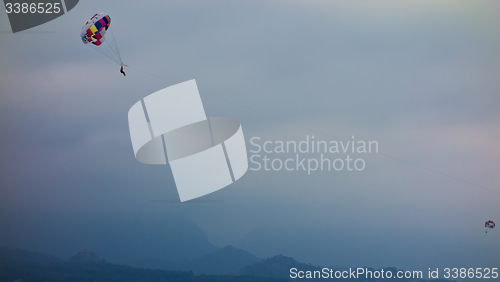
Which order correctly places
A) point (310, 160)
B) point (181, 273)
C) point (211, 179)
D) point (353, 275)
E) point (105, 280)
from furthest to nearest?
1. point (181, 273)
2. point (105, 280)
3. point (353, 275)
4. point (310, 160)
5. point (211, 179)

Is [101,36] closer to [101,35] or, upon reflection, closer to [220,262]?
[101,35]

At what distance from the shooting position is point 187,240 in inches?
606

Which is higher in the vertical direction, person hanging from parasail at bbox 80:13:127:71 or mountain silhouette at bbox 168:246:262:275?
person hanging from parasail at bbox 80:13:127:71

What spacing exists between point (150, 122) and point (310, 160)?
16.4ft

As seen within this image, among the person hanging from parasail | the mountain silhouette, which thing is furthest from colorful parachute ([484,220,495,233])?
the person hanging from parasail

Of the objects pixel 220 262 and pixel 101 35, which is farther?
pixel 220 262

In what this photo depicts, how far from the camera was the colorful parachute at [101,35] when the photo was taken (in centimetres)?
1252

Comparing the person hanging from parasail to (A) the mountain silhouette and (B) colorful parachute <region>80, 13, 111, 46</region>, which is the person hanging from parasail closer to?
(B) colorful parachute <region>80, 13, 111, 46</region>

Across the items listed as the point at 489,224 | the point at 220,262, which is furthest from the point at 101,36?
the point at 489,224

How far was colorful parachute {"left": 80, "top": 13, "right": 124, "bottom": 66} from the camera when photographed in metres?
12.5

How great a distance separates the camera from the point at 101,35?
508 inches

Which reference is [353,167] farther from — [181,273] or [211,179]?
[181,273]

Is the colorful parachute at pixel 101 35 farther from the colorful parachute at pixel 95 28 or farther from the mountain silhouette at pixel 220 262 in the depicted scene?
the mountain silhouette at pixel 220 262

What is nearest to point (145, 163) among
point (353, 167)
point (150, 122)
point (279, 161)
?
point (150, 122)
